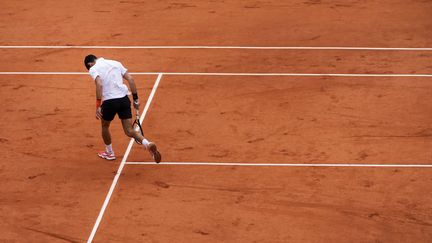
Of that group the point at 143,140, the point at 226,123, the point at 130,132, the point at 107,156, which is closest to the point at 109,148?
the point at 107,156

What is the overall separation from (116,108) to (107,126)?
473 mm

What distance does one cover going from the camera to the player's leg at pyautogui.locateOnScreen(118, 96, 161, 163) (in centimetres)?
1541

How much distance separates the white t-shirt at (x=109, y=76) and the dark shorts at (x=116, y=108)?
0.08 m

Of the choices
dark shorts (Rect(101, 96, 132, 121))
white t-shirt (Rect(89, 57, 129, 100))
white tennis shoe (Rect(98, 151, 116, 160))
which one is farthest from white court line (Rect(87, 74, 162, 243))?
white t-shirt (Rect(89, 57, 129, 100))

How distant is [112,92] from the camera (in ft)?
50.5

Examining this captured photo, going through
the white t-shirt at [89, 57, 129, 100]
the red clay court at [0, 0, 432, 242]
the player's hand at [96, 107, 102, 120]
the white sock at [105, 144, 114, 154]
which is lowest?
the red clay court at [0, 0, 432, 242]

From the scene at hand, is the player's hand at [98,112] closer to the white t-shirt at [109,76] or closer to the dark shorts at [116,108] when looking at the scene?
the dark shorts at [116,108]

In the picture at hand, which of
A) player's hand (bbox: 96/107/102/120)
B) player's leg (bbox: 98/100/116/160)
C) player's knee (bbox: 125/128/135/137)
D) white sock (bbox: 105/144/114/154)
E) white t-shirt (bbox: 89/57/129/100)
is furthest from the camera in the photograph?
white sock (bbox: 105/144/114/154)

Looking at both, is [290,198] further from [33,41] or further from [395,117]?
[33,41]

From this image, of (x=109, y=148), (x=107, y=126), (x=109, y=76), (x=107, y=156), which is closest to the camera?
(x=109, y=76)

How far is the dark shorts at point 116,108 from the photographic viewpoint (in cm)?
1544

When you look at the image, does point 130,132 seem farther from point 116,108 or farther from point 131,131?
point 116,108

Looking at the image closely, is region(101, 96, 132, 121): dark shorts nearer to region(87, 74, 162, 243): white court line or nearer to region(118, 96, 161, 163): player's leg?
region(118, 96, 161, 163): player's leg

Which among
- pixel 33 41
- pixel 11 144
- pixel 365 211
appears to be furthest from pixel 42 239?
pixel 33 41
